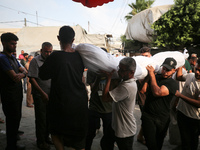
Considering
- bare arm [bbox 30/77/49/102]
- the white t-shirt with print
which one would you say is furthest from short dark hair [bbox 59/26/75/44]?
bare arm [bbox 30/77/49/102]

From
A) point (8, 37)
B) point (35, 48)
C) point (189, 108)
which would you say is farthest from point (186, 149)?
point (35, 48)

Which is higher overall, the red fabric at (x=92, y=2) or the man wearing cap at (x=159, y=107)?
the red fabric at (x=92, y=2)

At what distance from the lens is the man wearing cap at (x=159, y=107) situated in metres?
2.41

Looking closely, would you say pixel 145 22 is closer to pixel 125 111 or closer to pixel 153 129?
pixel 153 129

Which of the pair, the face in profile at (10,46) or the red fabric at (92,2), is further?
the face in profile at (10,46)

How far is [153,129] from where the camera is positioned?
252cm

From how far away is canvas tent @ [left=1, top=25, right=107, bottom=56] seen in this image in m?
15.7

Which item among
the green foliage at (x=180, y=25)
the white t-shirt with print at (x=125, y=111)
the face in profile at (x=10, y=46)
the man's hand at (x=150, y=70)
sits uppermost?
the green foliage at (x=180, y=25)

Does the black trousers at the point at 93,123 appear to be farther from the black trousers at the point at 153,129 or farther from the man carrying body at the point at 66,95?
the man carrying body at the point at 66,95

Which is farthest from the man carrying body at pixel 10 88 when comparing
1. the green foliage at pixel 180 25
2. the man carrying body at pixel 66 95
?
the green foliage at pixel 180 25

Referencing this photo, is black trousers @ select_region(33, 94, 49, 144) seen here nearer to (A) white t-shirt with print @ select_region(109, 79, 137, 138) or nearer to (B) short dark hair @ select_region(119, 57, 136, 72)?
(A) white t-shirt with print @ select_region(109, 79, 137, 138)

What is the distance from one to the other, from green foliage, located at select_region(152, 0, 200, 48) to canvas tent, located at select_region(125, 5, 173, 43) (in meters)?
0.37

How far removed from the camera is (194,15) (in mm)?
7785

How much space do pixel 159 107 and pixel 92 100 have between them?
1088 millimetres
